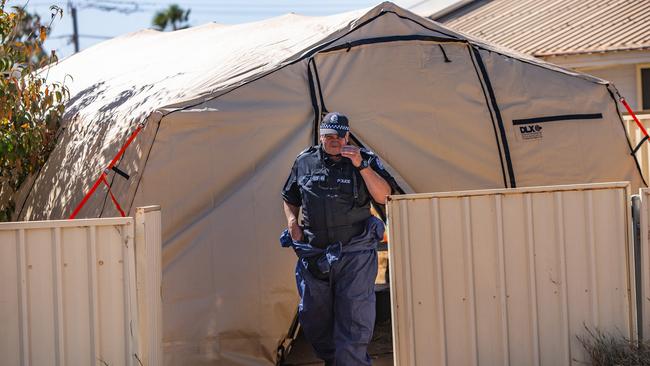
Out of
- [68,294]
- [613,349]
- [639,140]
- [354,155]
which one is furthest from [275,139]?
[639,140]

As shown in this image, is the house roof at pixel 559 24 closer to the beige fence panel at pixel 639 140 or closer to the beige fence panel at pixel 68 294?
the beige fence panel at pixel 639 140

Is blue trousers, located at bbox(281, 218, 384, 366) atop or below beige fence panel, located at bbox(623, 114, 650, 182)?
below

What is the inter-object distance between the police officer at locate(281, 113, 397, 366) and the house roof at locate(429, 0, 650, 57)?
11.9m

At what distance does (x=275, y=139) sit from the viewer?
7.57 m

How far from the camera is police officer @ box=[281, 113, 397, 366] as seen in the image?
590 cm

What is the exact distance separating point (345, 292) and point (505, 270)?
0.98 metres

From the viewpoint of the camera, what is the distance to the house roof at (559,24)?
18.1m

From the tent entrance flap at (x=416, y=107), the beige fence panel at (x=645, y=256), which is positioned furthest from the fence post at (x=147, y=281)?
the beige fence panel at (x=645, y=256)

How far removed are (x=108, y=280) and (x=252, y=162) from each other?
8.03 feet

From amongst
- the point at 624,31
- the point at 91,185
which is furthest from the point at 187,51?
the point at 624,31

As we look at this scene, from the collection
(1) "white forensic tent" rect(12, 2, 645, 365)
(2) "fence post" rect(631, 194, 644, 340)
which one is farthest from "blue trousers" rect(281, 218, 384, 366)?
(2) "fence post" rect(631, 194, 644, 340)

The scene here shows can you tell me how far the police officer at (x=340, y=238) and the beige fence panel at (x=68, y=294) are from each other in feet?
4.18

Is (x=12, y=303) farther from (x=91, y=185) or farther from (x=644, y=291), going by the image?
(x=644, y=291)

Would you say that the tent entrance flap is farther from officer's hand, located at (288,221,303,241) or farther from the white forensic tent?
officer's hand, located at (288,221,303,241)
